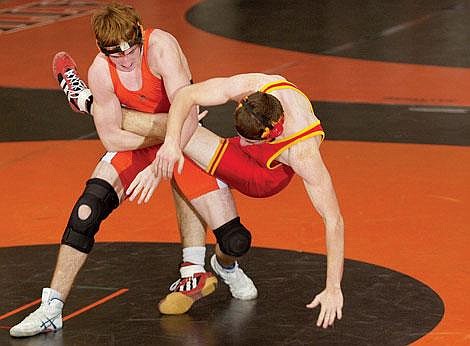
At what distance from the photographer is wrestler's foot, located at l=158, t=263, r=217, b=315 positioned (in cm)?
748

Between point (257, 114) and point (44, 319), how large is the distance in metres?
1.58

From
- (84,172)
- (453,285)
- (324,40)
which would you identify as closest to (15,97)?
(84,172)

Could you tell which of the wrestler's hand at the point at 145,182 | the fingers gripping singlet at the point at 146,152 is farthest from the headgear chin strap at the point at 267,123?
the fingers gripping singlet at the point at 146,152

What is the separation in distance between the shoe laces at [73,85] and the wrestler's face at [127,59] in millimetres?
556

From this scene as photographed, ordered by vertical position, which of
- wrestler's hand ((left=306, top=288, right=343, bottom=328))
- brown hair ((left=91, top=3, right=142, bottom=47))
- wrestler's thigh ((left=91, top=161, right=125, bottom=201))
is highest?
brown hair ((left=91, top=3, right=142, bottom=47))

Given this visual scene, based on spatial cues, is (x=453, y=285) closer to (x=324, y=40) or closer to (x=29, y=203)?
(x=29, y=203)

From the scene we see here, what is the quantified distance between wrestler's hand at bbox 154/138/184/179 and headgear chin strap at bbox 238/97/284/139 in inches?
15.5

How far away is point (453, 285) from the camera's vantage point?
25.4 ft

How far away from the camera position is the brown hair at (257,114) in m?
6.64

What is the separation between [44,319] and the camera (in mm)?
7195

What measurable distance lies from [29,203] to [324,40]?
6.51 meters

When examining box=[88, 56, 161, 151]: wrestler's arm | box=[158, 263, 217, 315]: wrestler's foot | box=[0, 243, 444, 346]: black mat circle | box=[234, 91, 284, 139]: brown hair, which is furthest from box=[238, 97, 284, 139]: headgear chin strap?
box=[158, 263, 217, 315]: wrestler's foot

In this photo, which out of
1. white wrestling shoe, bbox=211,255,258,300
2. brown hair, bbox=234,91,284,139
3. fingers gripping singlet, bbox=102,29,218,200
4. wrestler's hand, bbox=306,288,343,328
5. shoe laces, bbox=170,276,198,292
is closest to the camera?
wrestler's hand, bbox=306,288,343,328

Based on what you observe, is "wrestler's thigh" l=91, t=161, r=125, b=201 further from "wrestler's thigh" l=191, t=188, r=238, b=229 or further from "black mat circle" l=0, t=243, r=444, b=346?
"black mat circle" l=0, t=243, r=444, b=346
